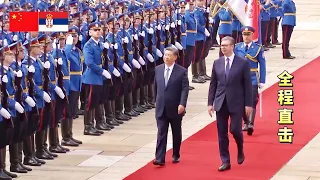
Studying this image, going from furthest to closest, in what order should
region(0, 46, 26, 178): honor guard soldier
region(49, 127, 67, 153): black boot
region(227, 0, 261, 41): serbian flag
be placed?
region(227, 0, 261, 41): serbian flag, region(49, 127, 67, 153): black boot, region(0, 46, 26, 178): honor guard soldier

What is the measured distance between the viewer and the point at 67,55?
18688 mm

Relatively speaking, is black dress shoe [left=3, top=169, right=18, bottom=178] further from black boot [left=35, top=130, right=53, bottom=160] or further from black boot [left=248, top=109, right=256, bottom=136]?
black boot [left=248, top=109, right=256, bottom=136]

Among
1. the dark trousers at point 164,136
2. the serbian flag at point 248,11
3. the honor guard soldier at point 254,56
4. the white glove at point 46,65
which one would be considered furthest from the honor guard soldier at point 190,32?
the white glove at point 46,65

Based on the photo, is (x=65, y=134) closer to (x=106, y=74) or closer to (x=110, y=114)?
(x=106, y=74)

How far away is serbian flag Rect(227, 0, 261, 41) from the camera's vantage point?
22056 millimetres

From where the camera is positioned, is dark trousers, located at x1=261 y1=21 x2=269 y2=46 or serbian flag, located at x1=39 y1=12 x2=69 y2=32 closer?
serbian flag, located at x1=39 y1=12 x2=69 y2=32

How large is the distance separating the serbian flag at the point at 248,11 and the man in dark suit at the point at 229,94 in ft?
15.7

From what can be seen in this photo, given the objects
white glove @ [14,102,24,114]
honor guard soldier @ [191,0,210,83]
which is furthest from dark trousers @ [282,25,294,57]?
white glove @ [14,102,24,114]

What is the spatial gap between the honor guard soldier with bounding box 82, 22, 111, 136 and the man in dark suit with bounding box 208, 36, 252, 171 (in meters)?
3.27

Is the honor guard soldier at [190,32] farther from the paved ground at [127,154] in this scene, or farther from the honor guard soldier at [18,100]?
the honor guard soldier at [18,100]

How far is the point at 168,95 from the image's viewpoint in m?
17.4

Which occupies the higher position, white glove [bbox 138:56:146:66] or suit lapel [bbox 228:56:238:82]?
suit lapel [bbox 228:56:238:82]

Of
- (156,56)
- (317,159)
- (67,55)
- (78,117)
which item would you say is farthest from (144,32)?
(317,159)

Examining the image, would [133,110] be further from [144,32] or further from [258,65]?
[258,65]
